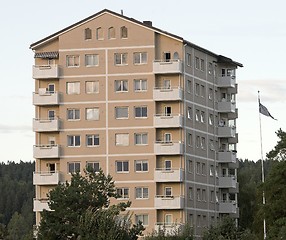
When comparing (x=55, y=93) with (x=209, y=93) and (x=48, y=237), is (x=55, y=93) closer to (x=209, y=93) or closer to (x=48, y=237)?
(x=209, y=93)

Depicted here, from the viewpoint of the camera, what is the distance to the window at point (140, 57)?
13600cm

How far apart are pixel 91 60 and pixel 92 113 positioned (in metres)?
5.96

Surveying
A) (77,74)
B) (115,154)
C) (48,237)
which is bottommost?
(48,237)

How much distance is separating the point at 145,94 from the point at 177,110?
13.1 ft

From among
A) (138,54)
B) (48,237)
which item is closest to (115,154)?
(138,54)

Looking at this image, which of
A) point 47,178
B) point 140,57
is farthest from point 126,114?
point 47,178

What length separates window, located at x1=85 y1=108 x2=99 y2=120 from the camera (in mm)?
137625

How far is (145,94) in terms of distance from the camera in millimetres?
135750

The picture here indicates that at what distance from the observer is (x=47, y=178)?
13700 centimetres

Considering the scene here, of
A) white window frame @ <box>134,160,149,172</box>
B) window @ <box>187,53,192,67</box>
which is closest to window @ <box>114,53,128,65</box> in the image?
window @ <box>187,53,192,67</box>

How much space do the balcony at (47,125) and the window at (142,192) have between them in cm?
1149

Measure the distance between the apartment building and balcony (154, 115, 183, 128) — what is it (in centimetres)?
11

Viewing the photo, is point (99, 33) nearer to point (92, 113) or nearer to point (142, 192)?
point (92, 113)

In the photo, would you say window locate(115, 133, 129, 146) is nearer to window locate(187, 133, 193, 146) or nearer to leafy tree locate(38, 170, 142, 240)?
window locate(187, 133, 193, 146)
